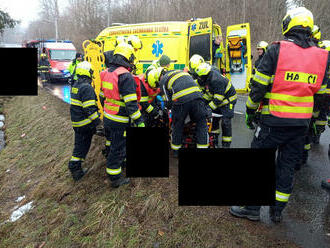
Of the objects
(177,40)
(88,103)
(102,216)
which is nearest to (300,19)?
(88,103)

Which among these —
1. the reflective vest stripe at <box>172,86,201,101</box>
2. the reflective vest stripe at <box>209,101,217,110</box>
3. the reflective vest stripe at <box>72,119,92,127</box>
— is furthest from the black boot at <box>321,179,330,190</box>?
the reflective vest stripe at <box>72,119,92,127</box>

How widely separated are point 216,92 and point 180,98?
752 millimetres

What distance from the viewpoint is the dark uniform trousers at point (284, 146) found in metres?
2.40

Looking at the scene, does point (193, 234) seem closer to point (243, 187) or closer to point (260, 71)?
point (243, 187)

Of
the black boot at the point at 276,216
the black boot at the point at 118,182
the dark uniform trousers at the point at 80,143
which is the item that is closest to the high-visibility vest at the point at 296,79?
the black boot at the point at 276,216

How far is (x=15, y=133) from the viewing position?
816 centimetres

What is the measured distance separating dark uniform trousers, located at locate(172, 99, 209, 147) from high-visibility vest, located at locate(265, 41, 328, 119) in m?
Answer: 1.52

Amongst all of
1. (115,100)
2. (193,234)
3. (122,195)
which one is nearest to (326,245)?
(193,234)

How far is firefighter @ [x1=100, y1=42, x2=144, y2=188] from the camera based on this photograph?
10.4 ft

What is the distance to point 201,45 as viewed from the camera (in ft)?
22.9

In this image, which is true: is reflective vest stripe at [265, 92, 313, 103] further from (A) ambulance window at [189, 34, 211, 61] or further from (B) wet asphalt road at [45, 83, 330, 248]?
(A) ambulance window at [189, 34, 211, 61]

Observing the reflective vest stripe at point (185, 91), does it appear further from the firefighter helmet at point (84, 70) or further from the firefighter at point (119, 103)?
the firefighter helmet at point (84, 70)

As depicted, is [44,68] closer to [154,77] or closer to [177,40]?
[177,40]

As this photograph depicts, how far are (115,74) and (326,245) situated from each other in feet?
9.45
